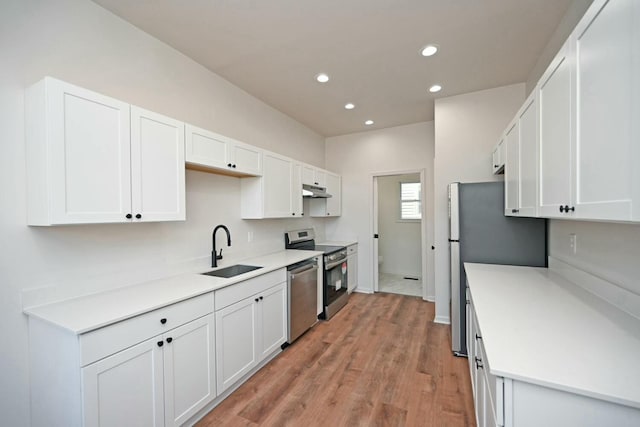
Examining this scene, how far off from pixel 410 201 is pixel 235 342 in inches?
190

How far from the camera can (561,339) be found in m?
1.14

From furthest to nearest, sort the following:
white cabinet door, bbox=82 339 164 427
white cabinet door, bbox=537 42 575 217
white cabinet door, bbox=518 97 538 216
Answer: white cabinet door, bbox=518 97 538 216, white cabinet door, bbox=82 339 164 427, white cabinet door, bbox=537 42 575 217

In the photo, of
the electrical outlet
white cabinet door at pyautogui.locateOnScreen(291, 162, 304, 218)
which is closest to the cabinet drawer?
white cabinet door at pyautogui.locateOnScreen(291, 162, 304, 218)

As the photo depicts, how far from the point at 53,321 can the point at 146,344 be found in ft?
1.47

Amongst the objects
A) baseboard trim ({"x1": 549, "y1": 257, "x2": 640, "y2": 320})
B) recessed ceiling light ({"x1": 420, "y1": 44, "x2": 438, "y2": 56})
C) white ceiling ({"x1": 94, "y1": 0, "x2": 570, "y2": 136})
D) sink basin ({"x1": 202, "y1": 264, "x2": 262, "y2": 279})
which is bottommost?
sink basin ({"x1": 202, "y1": 264, "x2": 262, "y2": 279})

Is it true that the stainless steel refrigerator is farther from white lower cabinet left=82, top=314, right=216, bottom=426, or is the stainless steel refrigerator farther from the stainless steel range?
white lower cabinet left=82, top=314, right=216, bottom=426

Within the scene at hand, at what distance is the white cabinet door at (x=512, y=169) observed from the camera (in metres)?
2.06

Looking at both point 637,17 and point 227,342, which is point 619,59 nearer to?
point 637,17

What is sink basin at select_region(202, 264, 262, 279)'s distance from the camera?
8.53 ft

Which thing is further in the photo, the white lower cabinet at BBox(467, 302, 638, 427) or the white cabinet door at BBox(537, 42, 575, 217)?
the white cabinet door at BBox(537, 42, 575, 217)

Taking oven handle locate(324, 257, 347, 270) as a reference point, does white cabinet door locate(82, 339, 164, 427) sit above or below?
below

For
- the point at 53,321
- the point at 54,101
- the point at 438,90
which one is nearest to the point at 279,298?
the point at 53,321

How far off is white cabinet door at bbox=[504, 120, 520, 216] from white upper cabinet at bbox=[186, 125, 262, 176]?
236 centimetres

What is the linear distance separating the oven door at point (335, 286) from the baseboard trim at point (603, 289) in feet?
8.10
